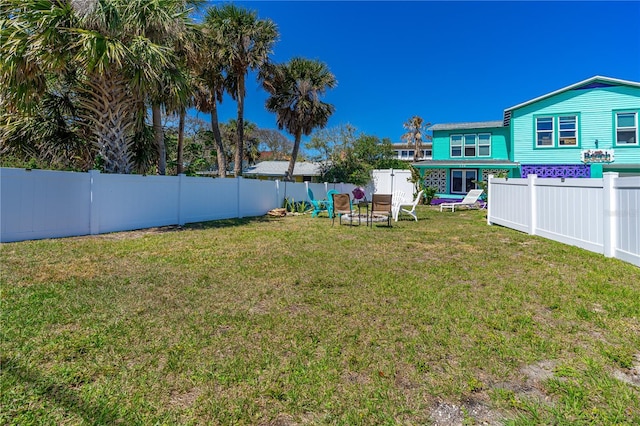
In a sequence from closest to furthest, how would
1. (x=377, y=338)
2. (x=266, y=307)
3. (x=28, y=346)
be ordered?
(x=28, y=346) → (x=377, y=338) → (x=266, y=307)

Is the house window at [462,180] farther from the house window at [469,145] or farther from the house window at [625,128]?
the house window at [625,128]

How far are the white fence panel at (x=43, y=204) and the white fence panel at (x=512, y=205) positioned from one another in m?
10.5

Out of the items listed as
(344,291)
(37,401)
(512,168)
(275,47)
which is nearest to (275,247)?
(344,291)

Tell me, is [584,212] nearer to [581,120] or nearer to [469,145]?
[581,120]

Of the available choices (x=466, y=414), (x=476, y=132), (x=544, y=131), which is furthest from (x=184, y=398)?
(x=476, y=132)

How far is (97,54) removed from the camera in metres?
7.20

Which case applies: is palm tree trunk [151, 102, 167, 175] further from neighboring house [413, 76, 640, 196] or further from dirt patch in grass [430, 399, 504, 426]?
neighboring house [413, 76, 640, 196]

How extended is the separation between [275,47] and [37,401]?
17.3 metres

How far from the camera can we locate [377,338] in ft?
8.78

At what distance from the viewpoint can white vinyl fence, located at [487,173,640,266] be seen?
475cm

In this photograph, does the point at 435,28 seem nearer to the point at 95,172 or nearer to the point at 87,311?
the point at 95,172

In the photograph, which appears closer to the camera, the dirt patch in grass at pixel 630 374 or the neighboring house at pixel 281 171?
the dirt patch in grass at pixel 630 374

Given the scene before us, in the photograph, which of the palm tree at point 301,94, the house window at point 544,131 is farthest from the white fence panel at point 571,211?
the palm tree at point 301,94

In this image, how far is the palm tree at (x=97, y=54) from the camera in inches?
277
